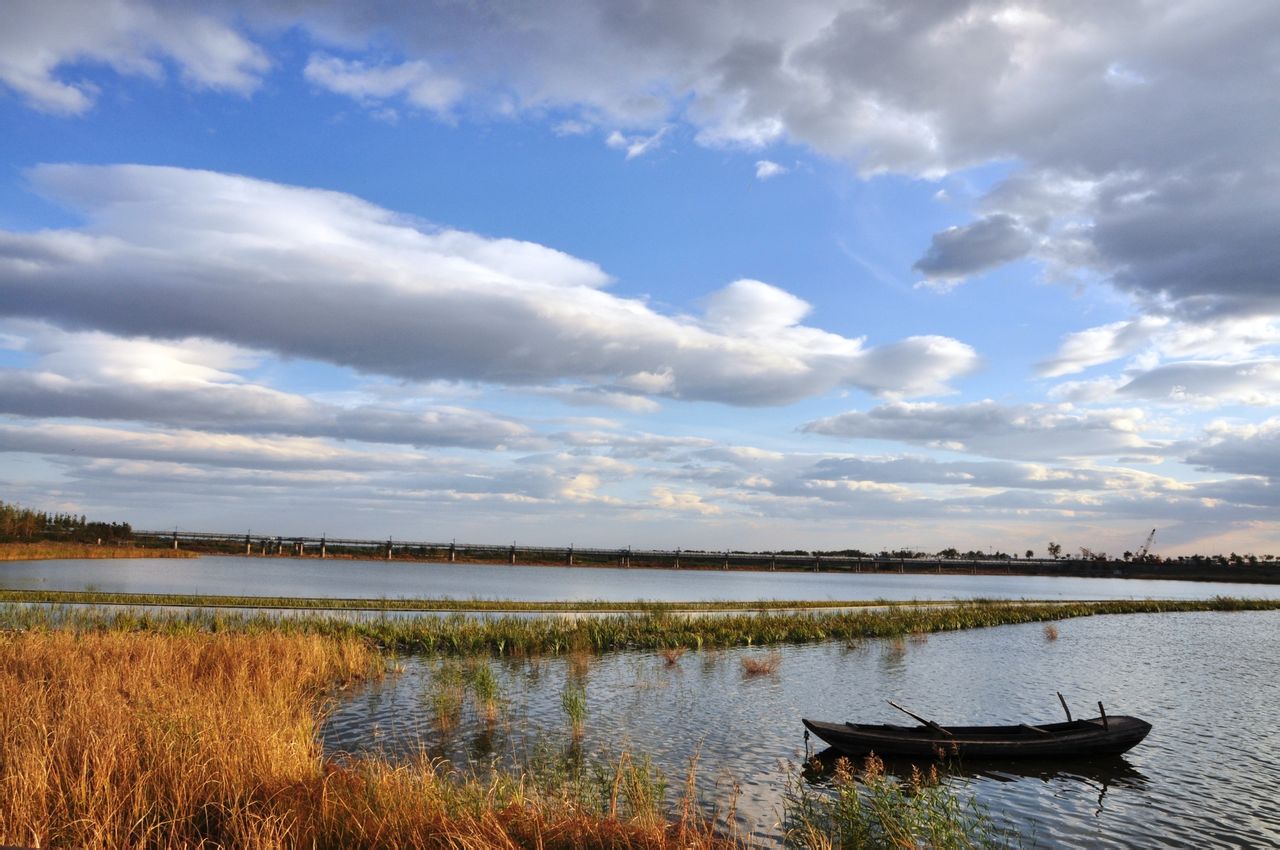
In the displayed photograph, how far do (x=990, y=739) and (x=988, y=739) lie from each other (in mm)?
51

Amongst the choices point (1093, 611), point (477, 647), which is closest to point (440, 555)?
point (1093, 611)

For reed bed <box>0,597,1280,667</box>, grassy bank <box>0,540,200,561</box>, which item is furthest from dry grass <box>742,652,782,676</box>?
grassy bank <box>0,540,200,561</box>

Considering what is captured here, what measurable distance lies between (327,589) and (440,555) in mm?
127041

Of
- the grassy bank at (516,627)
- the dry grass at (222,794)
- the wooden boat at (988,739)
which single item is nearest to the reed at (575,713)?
the dry grass at (222,794)

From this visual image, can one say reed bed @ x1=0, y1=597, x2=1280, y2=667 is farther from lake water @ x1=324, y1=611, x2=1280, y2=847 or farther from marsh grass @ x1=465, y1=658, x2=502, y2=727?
marsh grass @ x1=465, y1=658, x2=502, y2=727

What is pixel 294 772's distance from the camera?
12031 millimetres

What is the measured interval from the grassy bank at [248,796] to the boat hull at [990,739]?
3458 mm

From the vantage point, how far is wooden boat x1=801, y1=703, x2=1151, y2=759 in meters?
19.7

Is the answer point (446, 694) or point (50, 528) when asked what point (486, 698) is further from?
point (50, 528)

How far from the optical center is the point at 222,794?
11117 mm

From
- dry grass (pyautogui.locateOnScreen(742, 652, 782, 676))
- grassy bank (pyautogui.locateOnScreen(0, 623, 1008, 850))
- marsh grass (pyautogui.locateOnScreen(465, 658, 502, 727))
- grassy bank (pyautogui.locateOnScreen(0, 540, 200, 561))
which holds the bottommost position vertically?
grassy bank (pyautogui.locateOnScreen(0, 540, 200, 561))

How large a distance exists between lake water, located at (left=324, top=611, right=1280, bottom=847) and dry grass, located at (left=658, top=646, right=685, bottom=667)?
415mm

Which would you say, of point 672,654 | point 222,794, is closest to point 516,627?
point 672,654

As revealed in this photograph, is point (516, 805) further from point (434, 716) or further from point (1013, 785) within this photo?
point (1013, 785)
